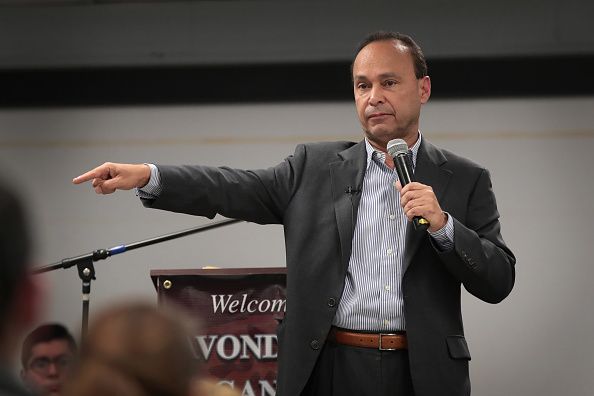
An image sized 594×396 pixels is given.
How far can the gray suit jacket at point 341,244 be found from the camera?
95.3 inches

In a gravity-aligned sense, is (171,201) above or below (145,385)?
above

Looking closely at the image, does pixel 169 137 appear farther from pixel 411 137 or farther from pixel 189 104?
pixel 411 137

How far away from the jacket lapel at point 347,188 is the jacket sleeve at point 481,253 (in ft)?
0.86

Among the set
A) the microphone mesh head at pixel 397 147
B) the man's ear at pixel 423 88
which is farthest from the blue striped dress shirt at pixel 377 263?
the man's ear at pixel 423 88

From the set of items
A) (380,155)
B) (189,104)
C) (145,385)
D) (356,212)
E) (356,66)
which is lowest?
(145,385)

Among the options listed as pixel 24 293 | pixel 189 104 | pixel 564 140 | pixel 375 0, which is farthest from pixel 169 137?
pixel 24 293

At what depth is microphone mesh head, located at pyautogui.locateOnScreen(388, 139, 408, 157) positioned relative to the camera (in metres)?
2.46

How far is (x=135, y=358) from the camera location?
3.41 ft

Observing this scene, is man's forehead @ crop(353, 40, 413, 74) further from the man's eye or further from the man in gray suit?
the man's eye

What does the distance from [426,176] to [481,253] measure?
0.95 ft

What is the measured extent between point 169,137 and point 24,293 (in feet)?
13.9

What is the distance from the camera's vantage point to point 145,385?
1039 mm

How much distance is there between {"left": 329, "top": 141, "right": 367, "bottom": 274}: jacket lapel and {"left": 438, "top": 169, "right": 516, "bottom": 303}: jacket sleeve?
0.86ft

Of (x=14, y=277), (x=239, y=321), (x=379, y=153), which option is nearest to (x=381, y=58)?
(x=379, y=153)
